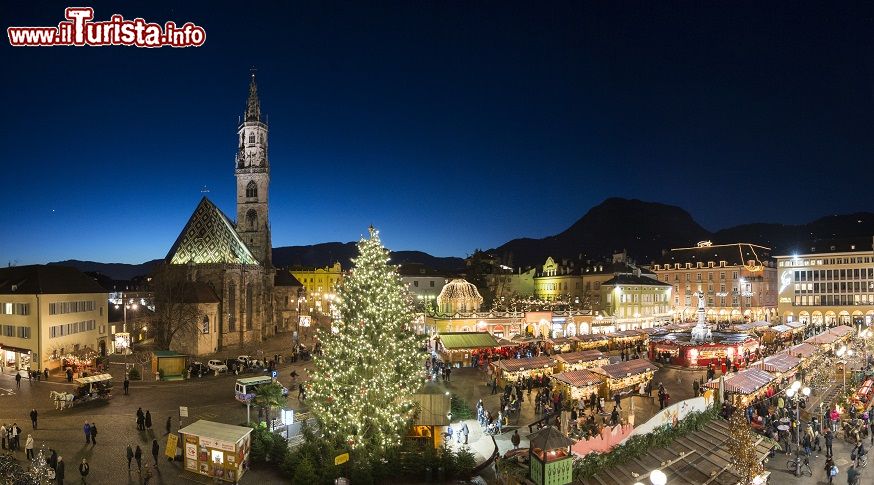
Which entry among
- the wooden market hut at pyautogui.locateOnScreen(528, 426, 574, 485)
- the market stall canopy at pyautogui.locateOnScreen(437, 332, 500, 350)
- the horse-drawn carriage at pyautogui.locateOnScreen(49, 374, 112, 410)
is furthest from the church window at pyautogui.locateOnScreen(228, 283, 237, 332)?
the wooden market hut at pyautogui.locateOnScreen(528, 426, 574, 485)

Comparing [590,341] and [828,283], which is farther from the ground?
[828,283]

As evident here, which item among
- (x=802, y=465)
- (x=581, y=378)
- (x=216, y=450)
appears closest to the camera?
(x=216, y=450)

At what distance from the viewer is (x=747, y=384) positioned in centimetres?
2838

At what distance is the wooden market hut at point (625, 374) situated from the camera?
30500 millimetres

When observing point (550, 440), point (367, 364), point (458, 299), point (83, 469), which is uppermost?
point (367, 364)

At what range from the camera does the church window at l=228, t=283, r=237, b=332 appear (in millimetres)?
54344

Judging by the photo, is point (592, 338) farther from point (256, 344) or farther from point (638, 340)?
point (256, 344)

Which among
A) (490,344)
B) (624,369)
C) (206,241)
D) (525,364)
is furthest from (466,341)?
(206,241)

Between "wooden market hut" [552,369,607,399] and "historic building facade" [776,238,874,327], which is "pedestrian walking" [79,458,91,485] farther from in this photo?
"historic building facade" [776,238,874,327]

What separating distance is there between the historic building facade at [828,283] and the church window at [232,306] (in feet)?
242

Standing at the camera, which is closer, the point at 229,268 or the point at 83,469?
the point at 83,469

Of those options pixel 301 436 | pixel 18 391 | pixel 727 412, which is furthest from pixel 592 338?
Answer: pixel 18 391

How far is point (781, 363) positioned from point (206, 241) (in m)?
49.6

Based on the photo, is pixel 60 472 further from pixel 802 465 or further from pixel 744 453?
pixel 802 465
